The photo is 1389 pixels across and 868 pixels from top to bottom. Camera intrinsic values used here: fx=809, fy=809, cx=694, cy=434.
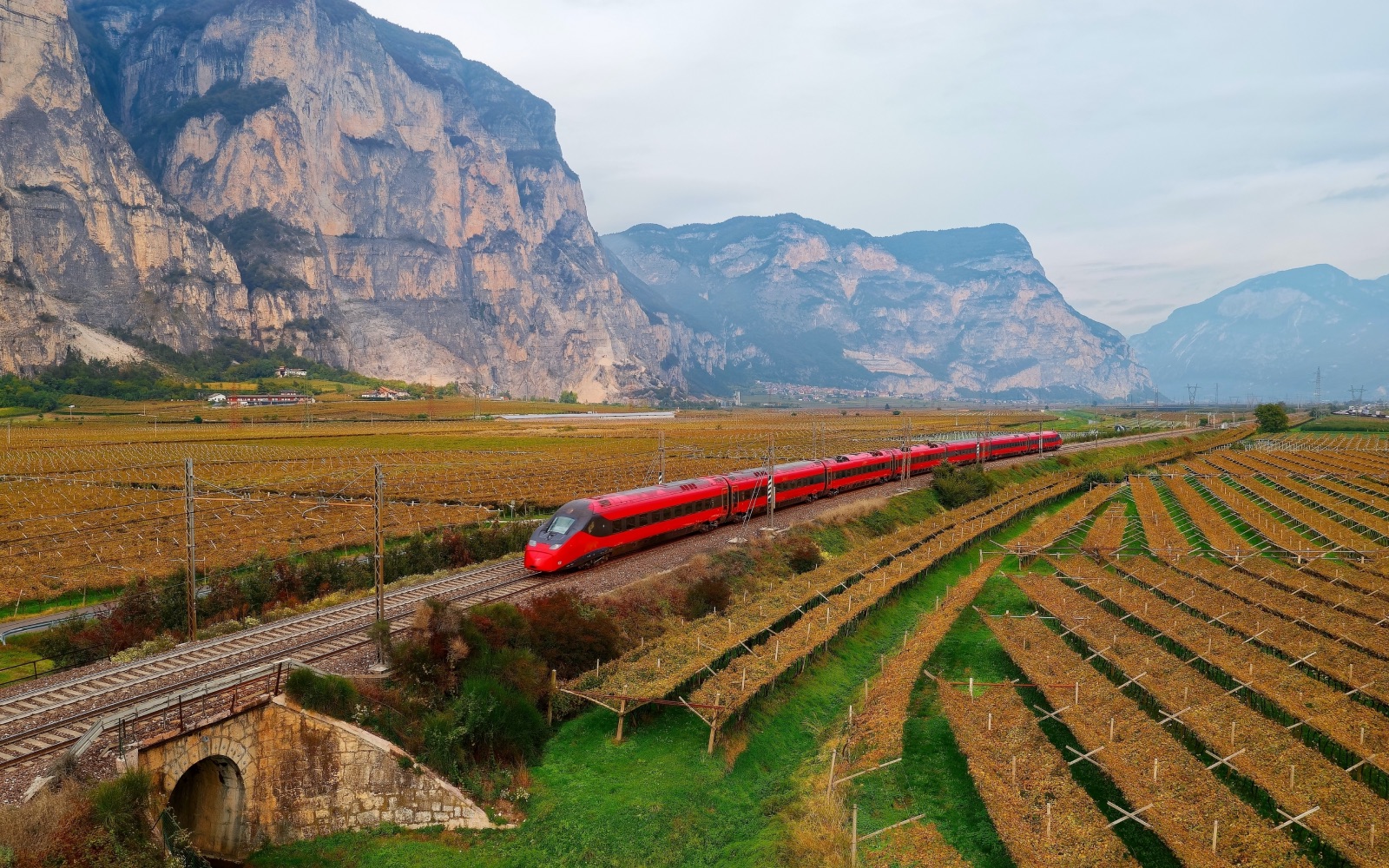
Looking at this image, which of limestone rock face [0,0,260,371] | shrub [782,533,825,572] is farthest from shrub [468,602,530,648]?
limestone rock face [0,0,260,371]

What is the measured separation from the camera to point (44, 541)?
4269 cm

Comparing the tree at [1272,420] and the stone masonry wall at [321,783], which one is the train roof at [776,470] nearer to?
the stone masonry wall at [321,783]

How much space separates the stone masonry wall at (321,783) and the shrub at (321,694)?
0.74ft

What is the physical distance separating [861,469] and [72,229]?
179 meters

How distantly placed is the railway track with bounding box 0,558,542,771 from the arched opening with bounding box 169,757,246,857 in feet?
8.11

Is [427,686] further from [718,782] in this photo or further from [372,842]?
[718,782]

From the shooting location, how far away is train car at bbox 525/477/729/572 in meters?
31.4

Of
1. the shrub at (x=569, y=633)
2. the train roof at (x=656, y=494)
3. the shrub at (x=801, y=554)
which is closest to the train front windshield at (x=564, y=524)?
the train roof at (x=656, y=494)

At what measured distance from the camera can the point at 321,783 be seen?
17844 mm

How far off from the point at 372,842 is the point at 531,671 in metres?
5.60

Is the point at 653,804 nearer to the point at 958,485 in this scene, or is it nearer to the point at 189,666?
the point at 189,666

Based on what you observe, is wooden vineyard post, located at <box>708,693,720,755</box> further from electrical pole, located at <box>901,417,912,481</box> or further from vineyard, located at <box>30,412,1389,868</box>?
electrical pole, located at <box>901,417,912,481</box>

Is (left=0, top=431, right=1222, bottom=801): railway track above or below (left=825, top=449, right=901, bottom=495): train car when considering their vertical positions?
below

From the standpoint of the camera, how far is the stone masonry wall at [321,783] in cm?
1762
